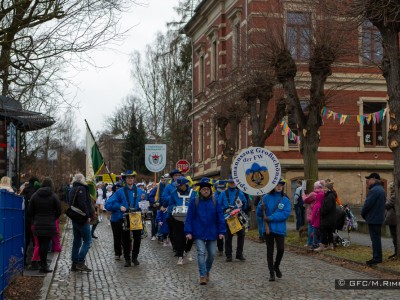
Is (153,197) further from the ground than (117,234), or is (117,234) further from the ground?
(153,197)

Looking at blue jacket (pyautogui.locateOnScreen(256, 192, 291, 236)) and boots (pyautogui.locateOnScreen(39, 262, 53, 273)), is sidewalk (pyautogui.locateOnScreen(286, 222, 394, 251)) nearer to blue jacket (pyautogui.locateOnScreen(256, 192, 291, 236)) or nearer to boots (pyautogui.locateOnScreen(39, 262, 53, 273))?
blue jacket (pyautogui.locateOnScreen(256, 192, 291, 236))

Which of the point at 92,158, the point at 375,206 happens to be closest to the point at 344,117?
the point at 375,206

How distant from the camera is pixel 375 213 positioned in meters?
14.8

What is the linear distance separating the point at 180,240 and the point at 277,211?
3.78 m

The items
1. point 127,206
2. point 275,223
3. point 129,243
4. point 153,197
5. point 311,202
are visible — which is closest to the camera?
point 275,223

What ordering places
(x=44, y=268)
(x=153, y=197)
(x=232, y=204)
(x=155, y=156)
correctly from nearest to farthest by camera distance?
(x=44, y=268) → (x=232, y=204) → (x=153, y=197) → (x=155, y=156)

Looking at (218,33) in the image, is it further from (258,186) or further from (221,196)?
(258,186)

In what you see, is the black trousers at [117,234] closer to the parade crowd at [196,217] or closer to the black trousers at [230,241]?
the parade crowd at [196,217]

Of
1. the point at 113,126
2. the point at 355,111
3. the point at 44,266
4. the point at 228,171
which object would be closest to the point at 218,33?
the point at 355,111

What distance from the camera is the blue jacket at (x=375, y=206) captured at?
1471cm

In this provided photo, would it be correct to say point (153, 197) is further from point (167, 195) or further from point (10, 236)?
point (10, 236)

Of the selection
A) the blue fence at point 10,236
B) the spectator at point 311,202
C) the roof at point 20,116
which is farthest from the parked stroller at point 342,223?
the blue fence at point 10,236

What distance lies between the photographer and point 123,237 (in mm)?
15578

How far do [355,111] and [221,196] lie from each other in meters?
23.8
